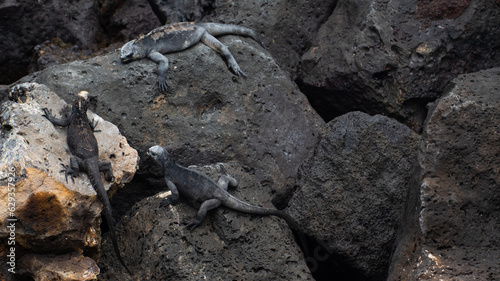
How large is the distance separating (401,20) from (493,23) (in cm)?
113

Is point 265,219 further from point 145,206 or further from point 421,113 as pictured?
point 421,113

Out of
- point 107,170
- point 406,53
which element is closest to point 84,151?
point 107,170

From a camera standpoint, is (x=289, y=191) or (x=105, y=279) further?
(x=289, y=191)

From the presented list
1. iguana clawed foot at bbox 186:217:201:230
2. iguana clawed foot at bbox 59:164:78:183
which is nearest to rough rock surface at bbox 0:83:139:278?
iguana clawed foot at bbox 59:164:78:183

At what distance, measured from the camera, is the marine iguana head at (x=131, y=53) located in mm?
6917

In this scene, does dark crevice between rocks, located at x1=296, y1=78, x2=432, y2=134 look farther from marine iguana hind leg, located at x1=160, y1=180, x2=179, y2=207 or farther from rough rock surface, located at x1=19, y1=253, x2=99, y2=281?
rough rock surface, located at x1=19, y1=253, x2=99, y2=281

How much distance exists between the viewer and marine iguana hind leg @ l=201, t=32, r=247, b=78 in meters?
7.16

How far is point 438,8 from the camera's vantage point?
7.52 m

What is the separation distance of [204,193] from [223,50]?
84.3 inches

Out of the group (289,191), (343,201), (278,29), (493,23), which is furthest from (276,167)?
(493,23)

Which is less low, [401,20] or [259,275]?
[401,20]

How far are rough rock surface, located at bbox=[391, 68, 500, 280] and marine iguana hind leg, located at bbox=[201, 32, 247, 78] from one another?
2480 millimetres

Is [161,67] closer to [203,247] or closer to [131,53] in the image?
[131,53]

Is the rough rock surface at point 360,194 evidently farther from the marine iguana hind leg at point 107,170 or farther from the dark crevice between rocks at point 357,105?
the marine iguana hind leg at point 107,170
